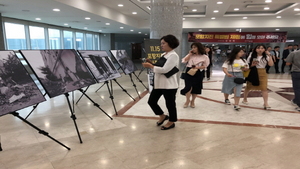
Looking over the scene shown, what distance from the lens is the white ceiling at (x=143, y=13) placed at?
21.6 feet

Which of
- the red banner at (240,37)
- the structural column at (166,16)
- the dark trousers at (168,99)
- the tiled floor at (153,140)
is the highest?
the red banner at (240,37)

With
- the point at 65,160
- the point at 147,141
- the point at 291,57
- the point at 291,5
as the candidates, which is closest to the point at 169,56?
the point at 147,141

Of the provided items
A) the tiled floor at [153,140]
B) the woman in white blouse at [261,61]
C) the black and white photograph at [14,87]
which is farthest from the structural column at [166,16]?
the black and white photograph at [14,87]

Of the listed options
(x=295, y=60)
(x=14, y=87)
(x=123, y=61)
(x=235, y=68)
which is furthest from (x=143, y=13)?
(x=14, y=87)

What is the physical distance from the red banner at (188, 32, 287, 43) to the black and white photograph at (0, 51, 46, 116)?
12.5m

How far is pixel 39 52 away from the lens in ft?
8.25

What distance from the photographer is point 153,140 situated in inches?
109

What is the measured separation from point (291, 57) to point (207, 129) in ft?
8.15

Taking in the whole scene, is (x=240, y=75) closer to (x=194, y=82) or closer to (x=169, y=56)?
(x=194, y=82)

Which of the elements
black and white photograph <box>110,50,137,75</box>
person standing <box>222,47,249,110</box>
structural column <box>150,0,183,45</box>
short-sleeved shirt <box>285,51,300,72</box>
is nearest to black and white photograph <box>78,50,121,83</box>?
black and white photograph <box>110,50,137,75</box>

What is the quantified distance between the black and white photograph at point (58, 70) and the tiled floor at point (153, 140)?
2.49 ft

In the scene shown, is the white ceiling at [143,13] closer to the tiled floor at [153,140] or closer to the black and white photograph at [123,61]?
the black and white photograph at [123,61]

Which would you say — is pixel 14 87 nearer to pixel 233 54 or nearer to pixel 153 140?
pixel 153 140

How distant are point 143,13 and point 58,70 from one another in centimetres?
790
